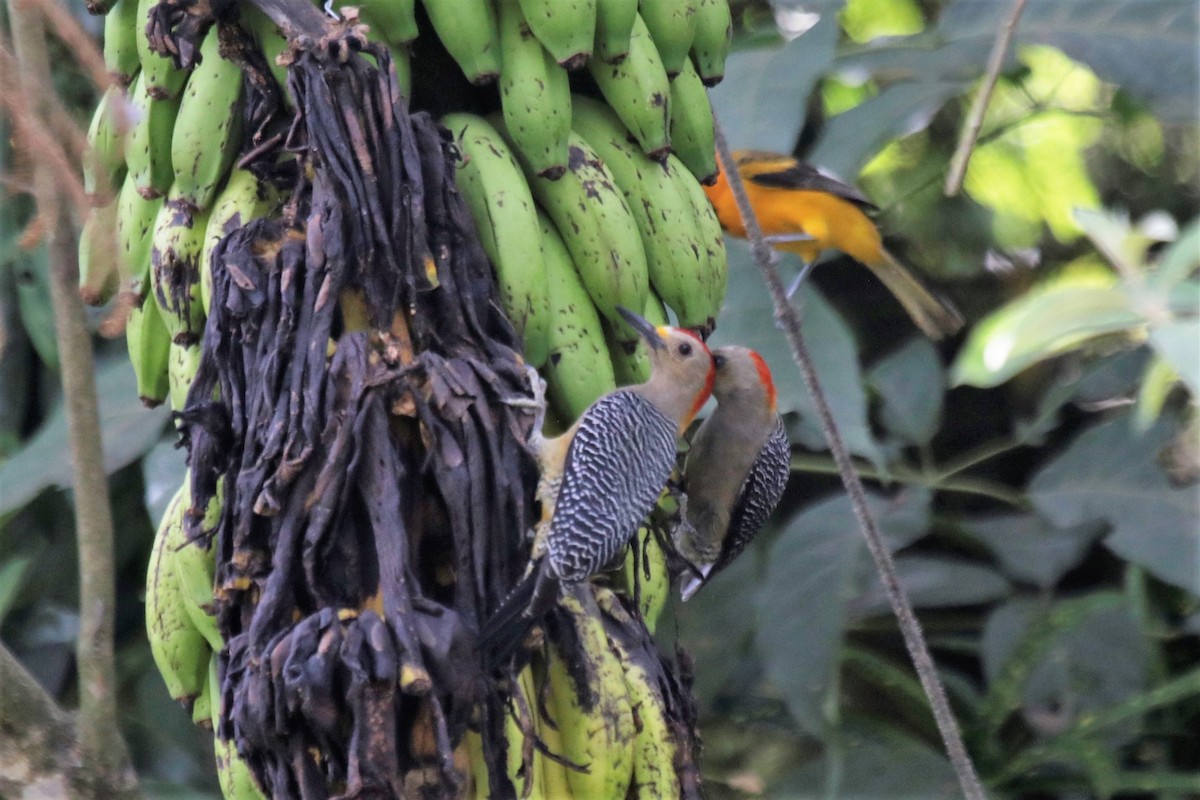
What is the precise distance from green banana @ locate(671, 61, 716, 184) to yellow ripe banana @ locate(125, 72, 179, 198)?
0.57 meters

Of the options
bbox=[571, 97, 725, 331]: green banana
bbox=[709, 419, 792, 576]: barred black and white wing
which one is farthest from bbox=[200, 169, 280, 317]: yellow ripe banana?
bbox=[709, 419, 792, 576]: barred black and white wing

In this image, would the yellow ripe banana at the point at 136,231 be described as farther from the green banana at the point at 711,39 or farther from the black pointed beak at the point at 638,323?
the green banana at the point at 711,39

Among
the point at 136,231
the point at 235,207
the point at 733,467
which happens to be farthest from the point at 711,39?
the point at 733,467

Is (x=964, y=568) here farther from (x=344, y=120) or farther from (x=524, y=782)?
(x=344, y=120)

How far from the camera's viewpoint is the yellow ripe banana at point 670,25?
5.21 ft

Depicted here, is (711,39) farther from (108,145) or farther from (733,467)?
(733,467)

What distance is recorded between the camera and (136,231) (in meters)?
1.60

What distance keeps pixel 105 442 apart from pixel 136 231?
2.86 feet

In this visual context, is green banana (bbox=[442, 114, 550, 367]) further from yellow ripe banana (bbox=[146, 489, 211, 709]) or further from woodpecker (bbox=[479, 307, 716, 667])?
yellow ripe banana (bbox=[146, 489, 211, 709])

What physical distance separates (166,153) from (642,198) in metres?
0.52

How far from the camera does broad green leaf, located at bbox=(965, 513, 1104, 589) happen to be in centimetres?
269

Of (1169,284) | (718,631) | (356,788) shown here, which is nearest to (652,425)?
(718,631)

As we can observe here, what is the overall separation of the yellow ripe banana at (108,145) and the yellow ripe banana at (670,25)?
57 cm

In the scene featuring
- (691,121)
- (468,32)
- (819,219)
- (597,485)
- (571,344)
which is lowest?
(819,219)
